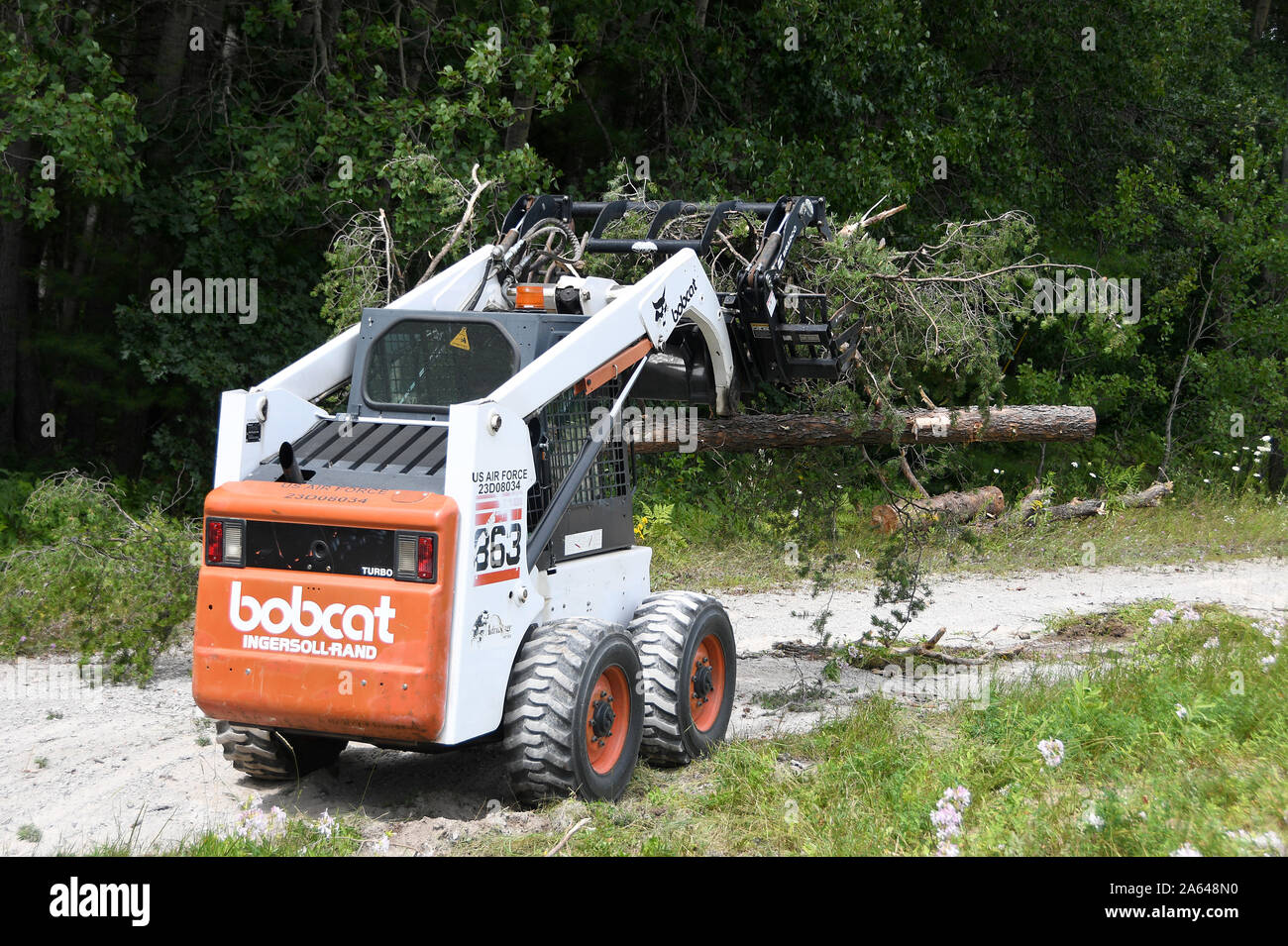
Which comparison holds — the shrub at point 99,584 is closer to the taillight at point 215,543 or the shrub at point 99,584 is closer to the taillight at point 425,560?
the taillight at point 215,543

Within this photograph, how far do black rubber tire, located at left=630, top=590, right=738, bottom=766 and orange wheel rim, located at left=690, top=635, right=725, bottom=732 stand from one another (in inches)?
3.3

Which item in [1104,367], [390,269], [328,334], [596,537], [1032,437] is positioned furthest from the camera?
[1104,367]

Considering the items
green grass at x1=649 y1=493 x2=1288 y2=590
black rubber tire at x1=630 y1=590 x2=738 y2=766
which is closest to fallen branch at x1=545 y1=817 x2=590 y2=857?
black rubber tire at x1=630 y1=590 x2=738 y2=766

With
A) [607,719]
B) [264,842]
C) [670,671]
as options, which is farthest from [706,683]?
[264,842]

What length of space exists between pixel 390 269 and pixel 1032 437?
555 centimetres

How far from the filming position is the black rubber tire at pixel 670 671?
21.0 ft

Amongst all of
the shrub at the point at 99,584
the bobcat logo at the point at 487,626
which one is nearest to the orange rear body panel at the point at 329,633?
the bobcat logo at the point at 487,626

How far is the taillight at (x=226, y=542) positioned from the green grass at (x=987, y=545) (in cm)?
638

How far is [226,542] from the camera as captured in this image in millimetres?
5555

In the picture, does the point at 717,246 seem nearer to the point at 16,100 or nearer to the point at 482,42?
the point at 482,42

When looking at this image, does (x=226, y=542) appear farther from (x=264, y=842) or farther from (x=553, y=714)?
(x=553, y=714)

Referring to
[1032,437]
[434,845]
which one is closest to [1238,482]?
[1032,437]

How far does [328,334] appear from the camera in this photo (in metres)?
14.6

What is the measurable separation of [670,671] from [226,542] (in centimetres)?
229
